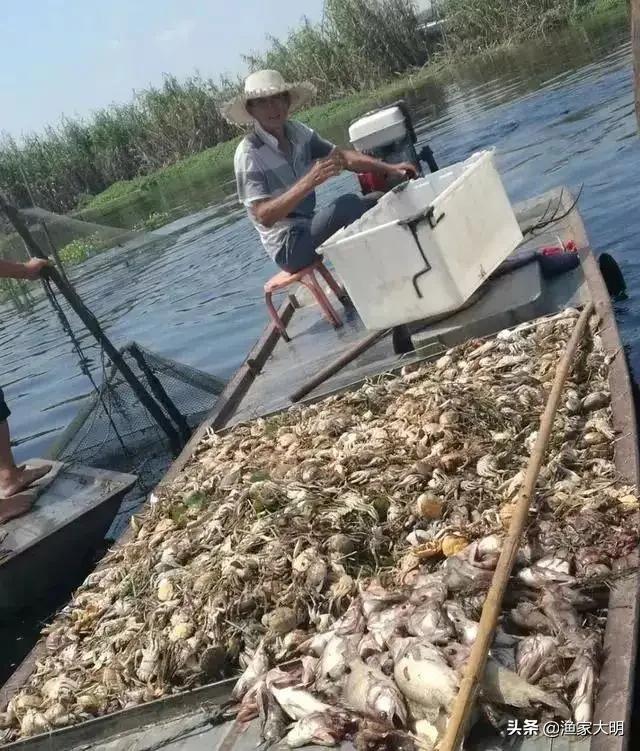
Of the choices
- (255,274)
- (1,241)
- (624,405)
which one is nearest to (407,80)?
(255,274)

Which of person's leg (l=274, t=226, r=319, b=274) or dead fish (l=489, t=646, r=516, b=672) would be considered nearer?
dead fish (l=489, t=646, r=516, b=672)

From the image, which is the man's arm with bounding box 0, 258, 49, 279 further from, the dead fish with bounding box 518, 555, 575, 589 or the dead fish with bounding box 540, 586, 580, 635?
the dead fish with bounding box 540, 586, 580, 635

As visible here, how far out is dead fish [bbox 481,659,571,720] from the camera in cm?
272

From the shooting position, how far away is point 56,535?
20.0 feet

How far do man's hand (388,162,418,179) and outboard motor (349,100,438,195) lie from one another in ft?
0.68

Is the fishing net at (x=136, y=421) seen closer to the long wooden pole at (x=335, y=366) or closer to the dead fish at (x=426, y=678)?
Answer: the long wooden pole at (x=335, y=366)

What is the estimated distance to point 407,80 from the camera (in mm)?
28406

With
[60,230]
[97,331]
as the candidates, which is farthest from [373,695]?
[60,230]

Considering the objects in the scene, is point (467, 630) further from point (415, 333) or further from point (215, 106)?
point (215, 106)

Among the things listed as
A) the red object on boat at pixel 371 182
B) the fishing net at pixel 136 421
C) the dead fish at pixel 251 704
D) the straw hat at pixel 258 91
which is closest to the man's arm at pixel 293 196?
the straw hat at pixel 258 91

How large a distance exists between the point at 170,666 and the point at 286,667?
594 mm

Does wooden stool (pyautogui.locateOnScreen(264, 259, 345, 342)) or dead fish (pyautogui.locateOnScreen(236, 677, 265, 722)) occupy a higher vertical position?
wooden stool (pyautogui.locateOnScreen(264, 259, 345, 342))

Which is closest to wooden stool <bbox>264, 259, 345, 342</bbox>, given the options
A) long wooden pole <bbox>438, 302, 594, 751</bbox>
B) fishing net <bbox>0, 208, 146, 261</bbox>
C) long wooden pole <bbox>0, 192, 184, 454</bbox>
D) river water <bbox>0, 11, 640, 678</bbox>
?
long wooden pole <bbox>0, 192, 184, 454</bbox>

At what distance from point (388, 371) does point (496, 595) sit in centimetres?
280
